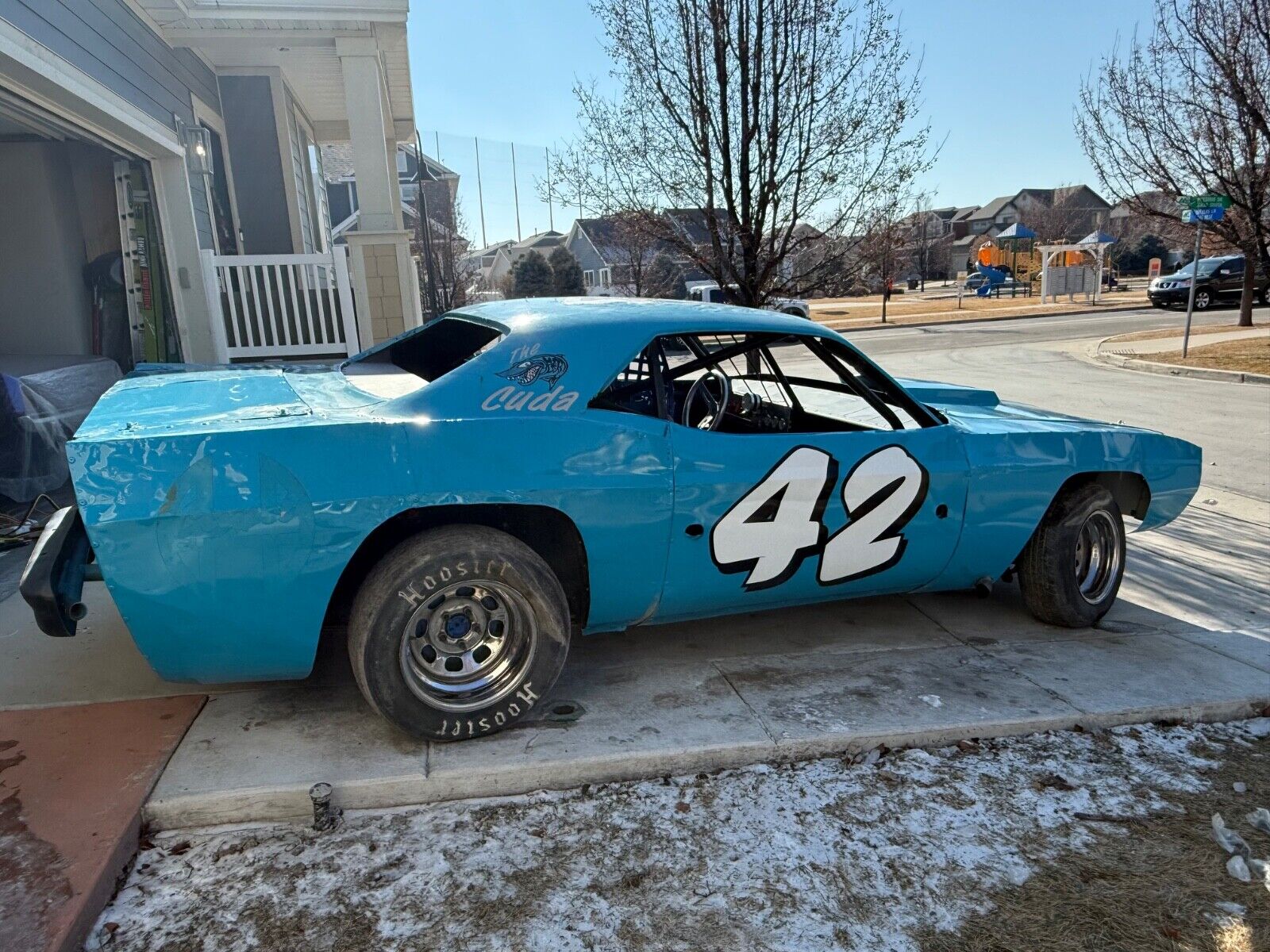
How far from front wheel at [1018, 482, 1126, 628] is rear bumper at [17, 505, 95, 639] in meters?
3.83

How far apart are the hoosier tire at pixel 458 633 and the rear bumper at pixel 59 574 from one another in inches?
34.9

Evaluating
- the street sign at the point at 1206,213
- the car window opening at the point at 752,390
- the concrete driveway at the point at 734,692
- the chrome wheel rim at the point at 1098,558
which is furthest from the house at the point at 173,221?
the street sign at the point at 1206,213

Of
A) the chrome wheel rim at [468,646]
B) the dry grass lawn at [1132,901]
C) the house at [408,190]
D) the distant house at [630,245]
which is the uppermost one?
the house at [408,190]

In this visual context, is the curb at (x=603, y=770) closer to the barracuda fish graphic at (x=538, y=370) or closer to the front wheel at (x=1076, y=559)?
the front wheel at (x=1076, y=559)

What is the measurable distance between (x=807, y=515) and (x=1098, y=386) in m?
11.4

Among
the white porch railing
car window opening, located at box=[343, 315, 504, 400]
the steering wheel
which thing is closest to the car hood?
car window opening, located at box=[343, 315, 504, 400]

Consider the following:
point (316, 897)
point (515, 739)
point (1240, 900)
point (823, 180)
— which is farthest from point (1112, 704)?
point (823, 180)

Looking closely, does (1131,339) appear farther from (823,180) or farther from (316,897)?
(316,897)

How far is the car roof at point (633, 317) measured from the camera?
10.7 ft

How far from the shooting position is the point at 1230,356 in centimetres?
1516

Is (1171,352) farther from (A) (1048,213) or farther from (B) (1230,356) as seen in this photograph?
(A) (1048,213)

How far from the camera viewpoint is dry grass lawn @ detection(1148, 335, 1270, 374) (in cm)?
1396

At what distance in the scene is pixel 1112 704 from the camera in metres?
3.33

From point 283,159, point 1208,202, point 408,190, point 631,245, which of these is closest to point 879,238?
point 283,159
